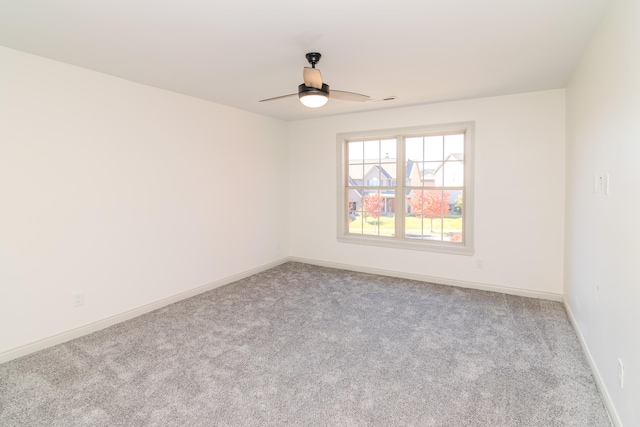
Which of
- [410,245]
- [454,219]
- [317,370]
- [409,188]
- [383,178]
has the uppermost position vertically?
[383,178]

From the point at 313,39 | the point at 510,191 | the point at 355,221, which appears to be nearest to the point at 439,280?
the point at 510,191

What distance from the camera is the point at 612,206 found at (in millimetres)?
2004

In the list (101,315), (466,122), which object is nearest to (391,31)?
(466,122)

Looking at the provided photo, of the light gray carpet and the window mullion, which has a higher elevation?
the window mullion

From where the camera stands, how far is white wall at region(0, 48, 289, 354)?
8.68 feet

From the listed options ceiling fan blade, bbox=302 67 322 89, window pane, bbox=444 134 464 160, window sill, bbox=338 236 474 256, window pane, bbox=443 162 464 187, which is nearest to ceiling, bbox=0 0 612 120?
ceiling fan blade, bbox=302 67 322 89

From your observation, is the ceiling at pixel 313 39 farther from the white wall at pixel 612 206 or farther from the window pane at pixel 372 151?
the window pane at pixel 372 151

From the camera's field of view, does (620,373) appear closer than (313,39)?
Yes

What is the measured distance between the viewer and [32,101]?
8.84 ft

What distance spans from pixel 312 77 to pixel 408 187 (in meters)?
2.86

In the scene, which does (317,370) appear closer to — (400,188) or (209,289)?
(209,289)

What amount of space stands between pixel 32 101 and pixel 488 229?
4.91 meters

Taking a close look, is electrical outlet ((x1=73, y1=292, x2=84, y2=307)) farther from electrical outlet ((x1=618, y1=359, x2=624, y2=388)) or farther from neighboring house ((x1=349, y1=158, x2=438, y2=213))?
electrical outlet ((x1=618, y1=359, x2=624, y2=388))

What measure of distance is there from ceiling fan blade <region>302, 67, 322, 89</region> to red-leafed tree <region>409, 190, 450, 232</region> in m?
2.80
